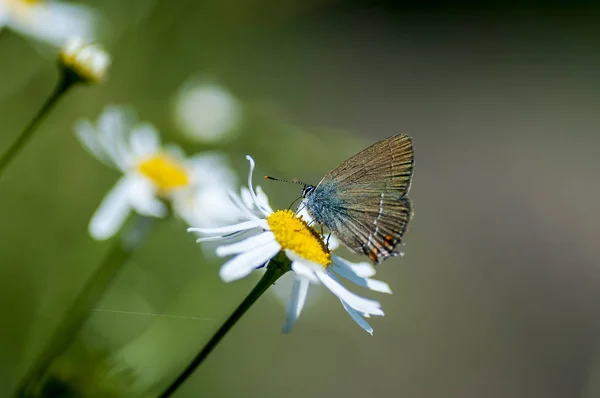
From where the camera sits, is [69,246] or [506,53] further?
[506,53]

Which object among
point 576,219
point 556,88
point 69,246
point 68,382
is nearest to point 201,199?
point 69,246

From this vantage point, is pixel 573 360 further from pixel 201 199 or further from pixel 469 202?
pixel 201 199

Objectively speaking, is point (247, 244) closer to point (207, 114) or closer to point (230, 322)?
point (230, 322)

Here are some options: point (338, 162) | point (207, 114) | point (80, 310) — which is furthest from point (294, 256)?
point (338, 162)

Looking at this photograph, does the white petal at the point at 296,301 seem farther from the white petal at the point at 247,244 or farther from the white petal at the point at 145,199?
the white petal at the point at 145,199

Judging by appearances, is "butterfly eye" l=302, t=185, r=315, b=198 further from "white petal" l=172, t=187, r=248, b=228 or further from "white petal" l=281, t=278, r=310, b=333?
"white petal" l=281, t=278, r=310, b=333

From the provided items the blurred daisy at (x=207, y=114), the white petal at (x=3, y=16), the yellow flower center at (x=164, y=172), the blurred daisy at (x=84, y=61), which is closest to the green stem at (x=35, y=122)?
the blurred daisy at (x=84, y=61)
